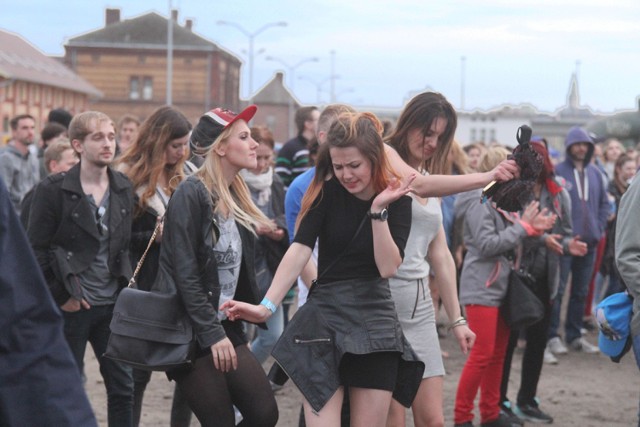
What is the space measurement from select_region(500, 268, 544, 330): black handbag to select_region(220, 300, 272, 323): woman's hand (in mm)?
2998

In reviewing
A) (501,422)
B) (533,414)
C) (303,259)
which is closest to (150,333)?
(303,259)

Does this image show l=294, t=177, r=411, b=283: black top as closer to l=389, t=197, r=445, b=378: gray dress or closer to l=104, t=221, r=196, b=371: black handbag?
l=389, t=197, r=445, b=378: gray dress

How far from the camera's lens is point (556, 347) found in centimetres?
1114

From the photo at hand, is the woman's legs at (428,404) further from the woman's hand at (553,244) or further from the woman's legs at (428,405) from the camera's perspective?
the woman's hand at (553,244)

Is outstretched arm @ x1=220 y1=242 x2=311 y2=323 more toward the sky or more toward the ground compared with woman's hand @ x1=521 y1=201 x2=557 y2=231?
more toward the ground

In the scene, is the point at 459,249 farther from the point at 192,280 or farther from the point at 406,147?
the point at 192,280

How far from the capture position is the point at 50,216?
6.02 meters

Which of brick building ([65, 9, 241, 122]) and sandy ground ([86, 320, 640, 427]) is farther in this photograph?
brick building ([65, 9, 241, 122])

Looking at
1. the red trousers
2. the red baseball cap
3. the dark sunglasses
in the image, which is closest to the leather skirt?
the red baseball cap

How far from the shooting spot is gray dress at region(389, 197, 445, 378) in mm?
5277

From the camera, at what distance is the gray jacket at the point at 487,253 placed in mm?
7301

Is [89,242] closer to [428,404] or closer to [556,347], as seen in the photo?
[428,404]

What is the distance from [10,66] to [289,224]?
60300 millimetres

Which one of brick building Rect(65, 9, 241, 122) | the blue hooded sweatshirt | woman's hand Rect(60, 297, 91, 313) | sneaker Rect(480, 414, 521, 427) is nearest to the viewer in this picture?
woman's hand Rect(60, 297, 91, 313)
